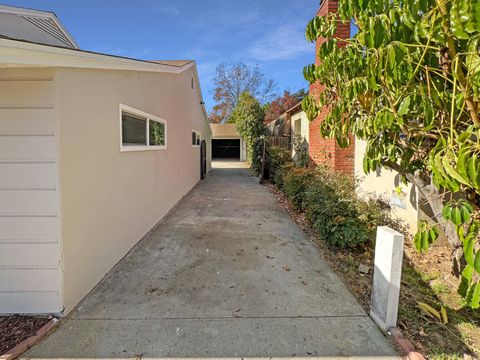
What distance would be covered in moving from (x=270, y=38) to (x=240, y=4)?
6.19m

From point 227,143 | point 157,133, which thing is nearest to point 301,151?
point 157,133

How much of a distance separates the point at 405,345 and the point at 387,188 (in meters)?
3.65

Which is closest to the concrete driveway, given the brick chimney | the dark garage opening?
the brick chimney

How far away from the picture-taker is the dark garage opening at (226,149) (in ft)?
97.7

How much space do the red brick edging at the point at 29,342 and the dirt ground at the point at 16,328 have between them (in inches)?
2.5

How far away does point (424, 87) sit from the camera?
8.00 feet

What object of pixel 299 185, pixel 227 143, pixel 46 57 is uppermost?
pixel 227 143

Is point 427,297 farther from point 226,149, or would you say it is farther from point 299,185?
point 226,149

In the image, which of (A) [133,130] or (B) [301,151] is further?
(B) [301,151]

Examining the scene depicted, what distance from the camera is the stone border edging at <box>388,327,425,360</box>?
2398 millimetres

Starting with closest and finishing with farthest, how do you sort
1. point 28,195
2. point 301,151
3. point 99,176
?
1. point 28,195
2. point 99,176
3. point 301,151

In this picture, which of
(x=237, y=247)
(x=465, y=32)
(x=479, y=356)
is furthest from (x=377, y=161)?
(x=237, y=247)

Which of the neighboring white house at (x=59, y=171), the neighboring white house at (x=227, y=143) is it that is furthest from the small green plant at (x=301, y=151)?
the neighboring white house at (x=227, y=143)

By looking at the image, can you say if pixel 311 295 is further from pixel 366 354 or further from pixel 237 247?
pixel 237 247
